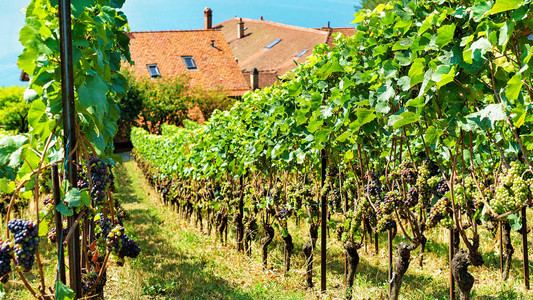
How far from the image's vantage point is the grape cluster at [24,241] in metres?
1.60

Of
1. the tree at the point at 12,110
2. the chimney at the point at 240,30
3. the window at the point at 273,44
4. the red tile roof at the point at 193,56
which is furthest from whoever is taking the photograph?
the chimney at the point at 240,30

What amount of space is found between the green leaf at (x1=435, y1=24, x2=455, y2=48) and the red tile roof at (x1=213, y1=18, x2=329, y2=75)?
2502cm

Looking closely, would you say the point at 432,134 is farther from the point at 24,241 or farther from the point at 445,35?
the point at 24,241

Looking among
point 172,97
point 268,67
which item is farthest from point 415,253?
point 268,67

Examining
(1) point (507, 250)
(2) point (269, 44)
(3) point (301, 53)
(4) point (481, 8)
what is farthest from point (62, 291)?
(2) point (269, 44)

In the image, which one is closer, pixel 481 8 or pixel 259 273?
pixel 481 8

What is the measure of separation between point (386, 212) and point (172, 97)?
22.3 metres

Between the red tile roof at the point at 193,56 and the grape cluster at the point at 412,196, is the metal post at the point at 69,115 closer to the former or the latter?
the grape cluster at the point at 412,196

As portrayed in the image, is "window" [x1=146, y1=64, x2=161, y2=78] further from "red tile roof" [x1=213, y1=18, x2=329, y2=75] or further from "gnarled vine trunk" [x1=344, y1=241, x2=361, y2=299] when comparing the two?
"gnarled vine trunk" [x1=344, y1=241, x2=361, y2=299]

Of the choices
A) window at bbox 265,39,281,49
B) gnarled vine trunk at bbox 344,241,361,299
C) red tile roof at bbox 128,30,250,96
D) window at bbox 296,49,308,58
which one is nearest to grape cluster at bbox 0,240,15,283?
gnarled vine trunk at bbox 344,241,361,299

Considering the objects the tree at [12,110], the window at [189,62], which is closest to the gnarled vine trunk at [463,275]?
the window at [189,62]

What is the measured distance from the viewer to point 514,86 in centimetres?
168

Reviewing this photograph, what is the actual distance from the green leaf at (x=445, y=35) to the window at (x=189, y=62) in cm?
2663

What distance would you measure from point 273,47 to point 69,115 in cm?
3106
